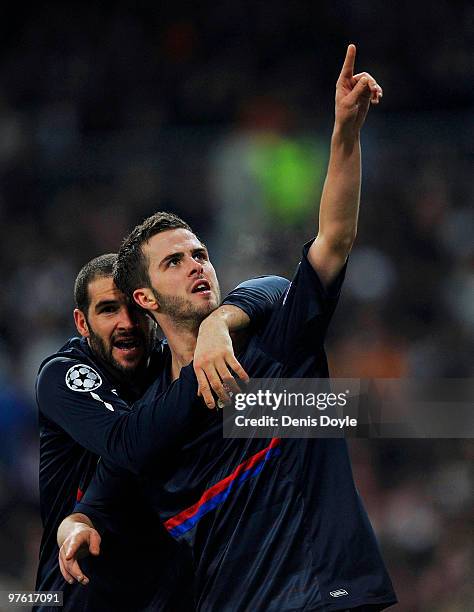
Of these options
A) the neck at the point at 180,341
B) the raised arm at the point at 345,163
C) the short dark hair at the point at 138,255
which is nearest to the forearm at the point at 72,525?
the neck at the point at 180,341

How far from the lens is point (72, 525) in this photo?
9.21ft

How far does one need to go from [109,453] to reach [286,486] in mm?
566

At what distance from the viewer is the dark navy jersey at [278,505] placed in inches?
97.5

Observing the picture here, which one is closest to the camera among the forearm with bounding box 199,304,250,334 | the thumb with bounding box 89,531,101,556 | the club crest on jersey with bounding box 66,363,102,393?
the forearm with bounding box 199,304,250,334

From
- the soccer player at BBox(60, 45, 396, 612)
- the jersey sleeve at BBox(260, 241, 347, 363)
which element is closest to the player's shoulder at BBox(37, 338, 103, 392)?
the soccer player at BBox(60, 45, 396, 612)

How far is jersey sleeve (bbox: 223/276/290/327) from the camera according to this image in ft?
8.82

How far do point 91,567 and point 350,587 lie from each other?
3.39 feet

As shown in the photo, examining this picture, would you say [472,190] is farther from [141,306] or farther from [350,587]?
[350,587]

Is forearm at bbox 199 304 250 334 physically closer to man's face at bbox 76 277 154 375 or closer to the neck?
the neck

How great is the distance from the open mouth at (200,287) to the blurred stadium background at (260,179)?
2714mm

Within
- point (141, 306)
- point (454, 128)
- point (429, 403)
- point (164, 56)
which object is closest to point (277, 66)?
point (164, 56)

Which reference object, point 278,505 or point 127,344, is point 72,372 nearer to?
point 127,344

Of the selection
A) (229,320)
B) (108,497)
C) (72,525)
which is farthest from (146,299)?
(72,525)

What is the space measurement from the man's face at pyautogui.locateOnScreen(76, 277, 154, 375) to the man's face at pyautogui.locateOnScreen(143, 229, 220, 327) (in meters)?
0.27
